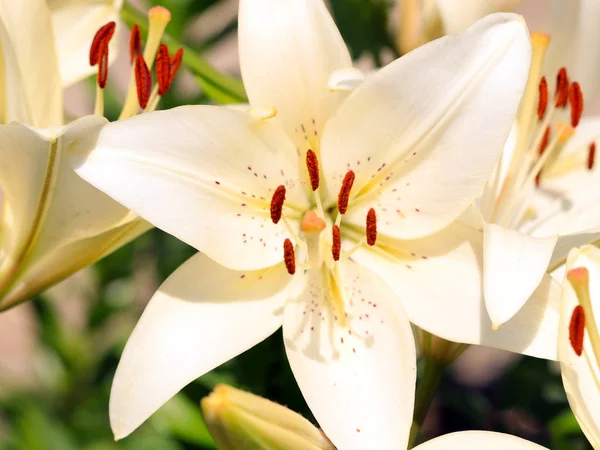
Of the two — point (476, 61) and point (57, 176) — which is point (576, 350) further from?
point (57, 176)

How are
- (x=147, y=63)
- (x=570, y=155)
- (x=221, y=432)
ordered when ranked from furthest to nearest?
(x=570, y=155) < (x=147, y=63) < (x=221, y=432)

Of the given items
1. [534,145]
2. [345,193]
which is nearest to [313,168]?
[345,193]

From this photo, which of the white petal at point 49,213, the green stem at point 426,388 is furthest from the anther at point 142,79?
the green stem at point 426,388

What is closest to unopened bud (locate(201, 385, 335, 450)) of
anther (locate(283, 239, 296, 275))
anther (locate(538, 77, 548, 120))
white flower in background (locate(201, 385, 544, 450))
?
white flower in background (locate(201, 385, 544, 450))

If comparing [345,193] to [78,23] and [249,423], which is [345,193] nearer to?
[249,423]

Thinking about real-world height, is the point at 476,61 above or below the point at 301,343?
above

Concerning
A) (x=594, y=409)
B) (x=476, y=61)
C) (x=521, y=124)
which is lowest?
(x=594, y=409)

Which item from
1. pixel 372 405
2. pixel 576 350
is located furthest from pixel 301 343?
pixel 576 350
